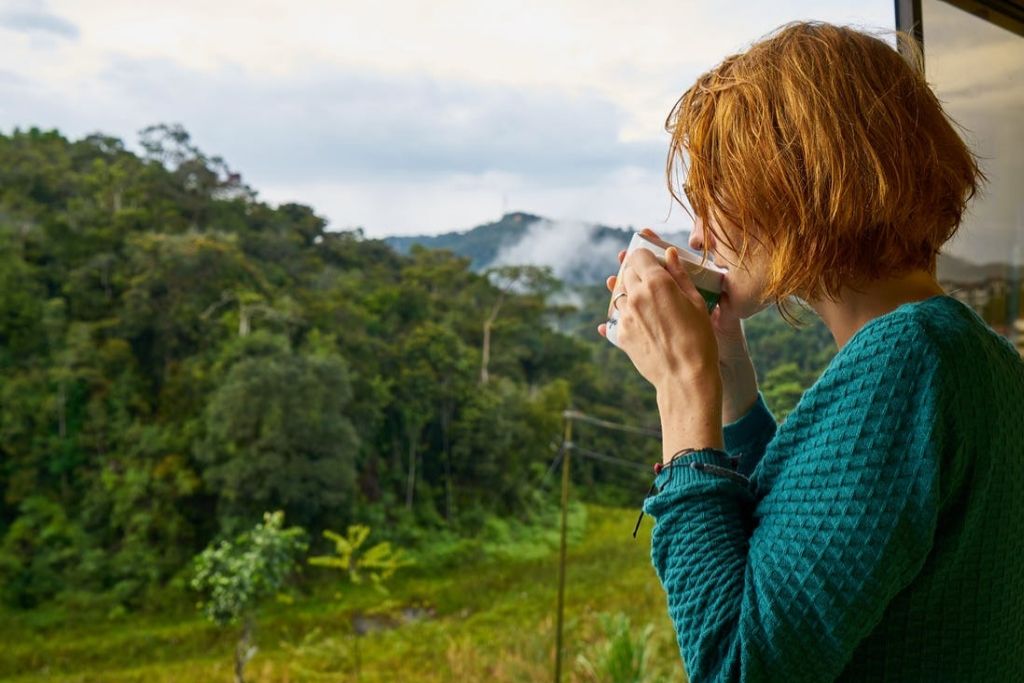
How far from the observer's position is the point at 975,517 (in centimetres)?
51

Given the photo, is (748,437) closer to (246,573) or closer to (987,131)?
(987,131)

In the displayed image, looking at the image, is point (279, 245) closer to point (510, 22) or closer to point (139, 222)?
point (139, 222)

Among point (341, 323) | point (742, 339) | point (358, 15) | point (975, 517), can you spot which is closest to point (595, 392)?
point (341, 323)

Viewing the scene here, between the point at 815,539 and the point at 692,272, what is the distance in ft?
0.73

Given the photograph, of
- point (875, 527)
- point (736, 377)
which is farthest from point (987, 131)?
point (875, 527)

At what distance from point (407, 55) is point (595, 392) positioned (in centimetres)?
148

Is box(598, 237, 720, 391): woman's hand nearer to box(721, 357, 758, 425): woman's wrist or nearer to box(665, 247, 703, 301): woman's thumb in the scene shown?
box(665, 247, 703, 301): woman's thumb

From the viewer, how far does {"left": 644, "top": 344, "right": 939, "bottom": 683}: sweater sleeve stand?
18.8 inches

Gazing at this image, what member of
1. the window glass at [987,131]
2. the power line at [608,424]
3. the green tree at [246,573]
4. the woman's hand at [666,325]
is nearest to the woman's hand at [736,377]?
the woman's hand at [666,325]

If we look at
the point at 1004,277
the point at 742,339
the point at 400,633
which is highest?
the point at 1004,277

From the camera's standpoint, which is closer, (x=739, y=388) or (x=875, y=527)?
(x=875, y=527)

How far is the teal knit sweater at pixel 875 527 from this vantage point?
48cm

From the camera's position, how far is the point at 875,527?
1.57 feet

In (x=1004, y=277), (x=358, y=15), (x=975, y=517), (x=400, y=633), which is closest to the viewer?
(x=975, y=517)
